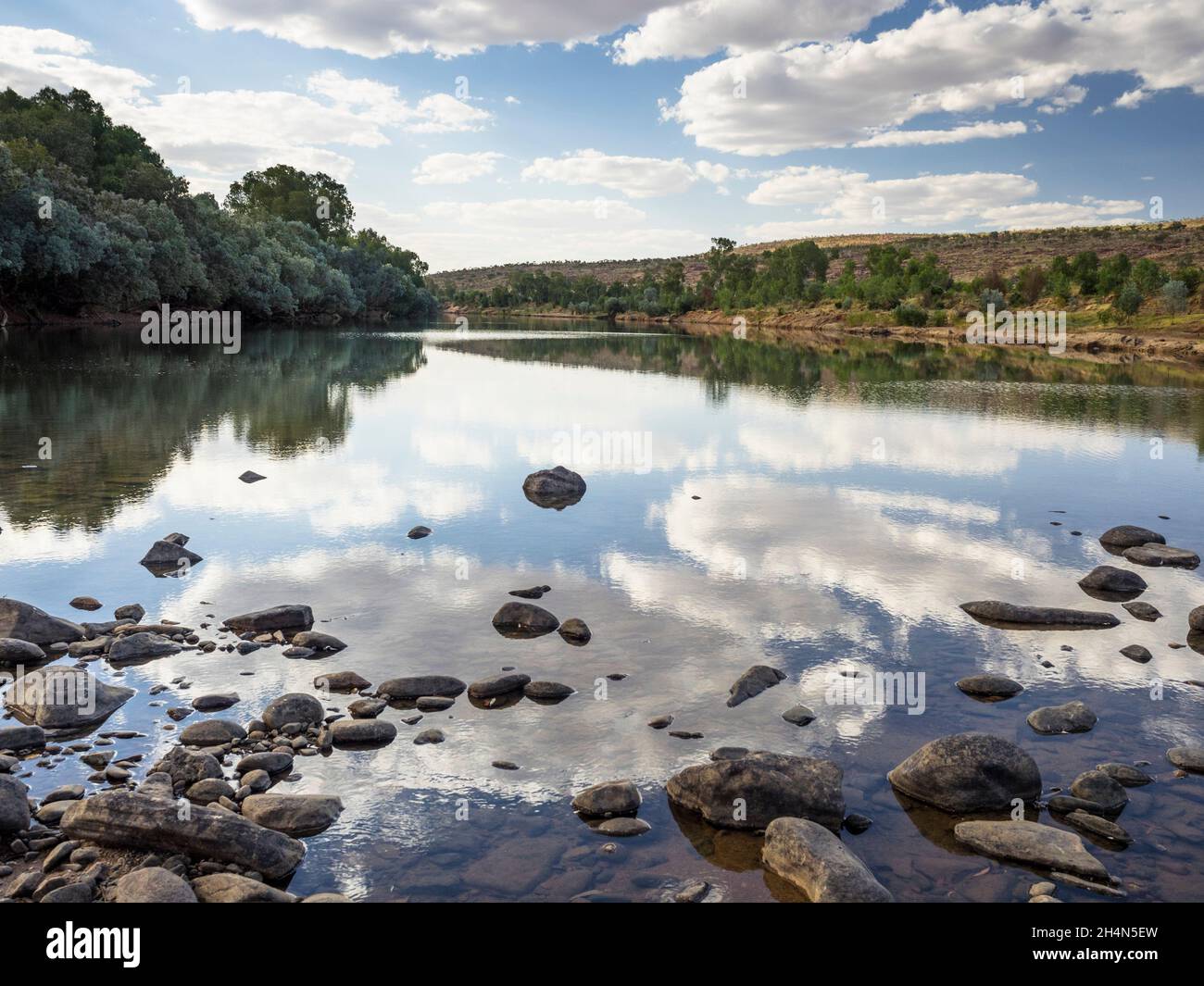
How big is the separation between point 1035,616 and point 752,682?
6.08 metres

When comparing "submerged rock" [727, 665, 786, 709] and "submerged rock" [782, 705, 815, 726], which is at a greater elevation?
"submerged rock" [727, 665, 786, 709]

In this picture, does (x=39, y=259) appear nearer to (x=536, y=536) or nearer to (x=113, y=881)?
(x=536, y=536)

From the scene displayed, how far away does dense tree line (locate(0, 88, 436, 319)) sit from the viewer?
6531 centimetres

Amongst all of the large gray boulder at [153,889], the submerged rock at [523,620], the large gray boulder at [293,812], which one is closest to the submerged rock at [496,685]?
the submerged rock at [523,620]

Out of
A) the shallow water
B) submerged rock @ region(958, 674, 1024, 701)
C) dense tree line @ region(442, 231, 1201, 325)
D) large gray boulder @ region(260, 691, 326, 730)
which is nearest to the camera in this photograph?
the shallow water

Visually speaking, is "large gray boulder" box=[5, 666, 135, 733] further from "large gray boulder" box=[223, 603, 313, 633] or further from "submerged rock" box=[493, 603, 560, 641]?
"submerged rock" box=[493, 603, 560, 641]

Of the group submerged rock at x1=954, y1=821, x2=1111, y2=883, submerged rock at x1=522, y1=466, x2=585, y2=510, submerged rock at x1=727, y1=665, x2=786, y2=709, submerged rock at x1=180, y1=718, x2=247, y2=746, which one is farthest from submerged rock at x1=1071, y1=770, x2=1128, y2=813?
submerged rock at x1=522, y1=466, x2=585, y2=510

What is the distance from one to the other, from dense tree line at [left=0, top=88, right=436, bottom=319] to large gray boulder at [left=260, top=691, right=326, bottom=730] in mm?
A: 62812

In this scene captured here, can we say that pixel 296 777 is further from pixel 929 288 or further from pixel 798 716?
pixel 929 288

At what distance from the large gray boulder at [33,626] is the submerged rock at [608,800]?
8.42 metres

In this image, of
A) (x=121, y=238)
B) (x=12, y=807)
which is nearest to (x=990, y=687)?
(x=12, y=807)

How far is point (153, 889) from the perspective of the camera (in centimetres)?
750
